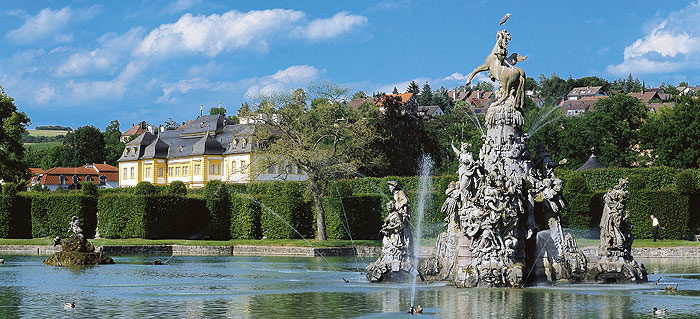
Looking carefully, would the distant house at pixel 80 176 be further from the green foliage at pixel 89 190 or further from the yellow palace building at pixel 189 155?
the green foliage at pixel 89 190

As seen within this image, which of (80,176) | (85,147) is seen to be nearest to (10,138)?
(80,176)

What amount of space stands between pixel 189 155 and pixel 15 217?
5928 cm

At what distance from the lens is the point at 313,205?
59.8 m

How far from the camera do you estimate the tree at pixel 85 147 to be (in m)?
156

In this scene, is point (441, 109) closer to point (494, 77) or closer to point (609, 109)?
point (609, 109)

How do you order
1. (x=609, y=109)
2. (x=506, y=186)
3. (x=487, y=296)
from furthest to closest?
(x=609, y=109), (x=506, y=186), (x=487, y=296)

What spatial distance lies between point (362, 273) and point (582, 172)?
31.8 meters

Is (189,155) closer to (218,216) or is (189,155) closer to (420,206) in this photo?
(218,216)

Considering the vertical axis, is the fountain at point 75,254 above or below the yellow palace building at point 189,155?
below

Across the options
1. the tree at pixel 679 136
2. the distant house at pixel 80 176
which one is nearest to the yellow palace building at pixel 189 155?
the distant house at pixel 80 176

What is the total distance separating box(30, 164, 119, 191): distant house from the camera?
138 m

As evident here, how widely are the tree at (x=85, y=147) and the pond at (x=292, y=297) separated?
12554cm

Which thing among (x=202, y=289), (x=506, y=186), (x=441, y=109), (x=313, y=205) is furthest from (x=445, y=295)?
(x=441, y=109)

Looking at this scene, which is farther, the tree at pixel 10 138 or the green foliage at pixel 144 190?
the tree at pixel 10 138
